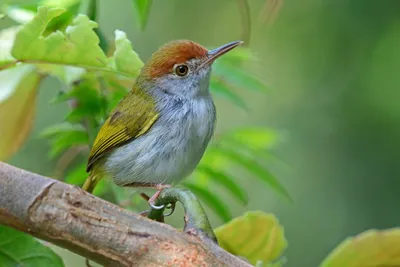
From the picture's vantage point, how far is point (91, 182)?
2.07 m

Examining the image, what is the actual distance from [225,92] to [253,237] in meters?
0.53

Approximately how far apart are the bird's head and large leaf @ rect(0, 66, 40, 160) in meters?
0.61

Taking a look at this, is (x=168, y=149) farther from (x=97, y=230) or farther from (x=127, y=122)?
(x=97, y=230)

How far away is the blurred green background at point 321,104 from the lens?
5230 millimetres

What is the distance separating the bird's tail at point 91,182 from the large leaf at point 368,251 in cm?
88

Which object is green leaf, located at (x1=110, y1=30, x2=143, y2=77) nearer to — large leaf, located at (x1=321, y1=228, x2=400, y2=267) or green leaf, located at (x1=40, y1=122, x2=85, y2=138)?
green leaf, located at (x1=40, y1=122, x2=85, y2=138)

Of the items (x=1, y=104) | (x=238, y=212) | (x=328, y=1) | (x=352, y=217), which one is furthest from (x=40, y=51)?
(x=328, y=1)

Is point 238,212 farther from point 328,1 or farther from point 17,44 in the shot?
point 17,44

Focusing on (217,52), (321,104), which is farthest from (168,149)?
(321,104)

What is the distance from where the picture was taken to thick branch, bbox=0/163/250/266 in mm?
1050

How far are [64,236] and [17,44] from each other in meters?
0.51

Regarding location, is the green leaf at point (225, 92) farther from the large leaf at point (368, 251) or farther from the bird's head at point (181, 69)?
the large leaf at point (368, 251)

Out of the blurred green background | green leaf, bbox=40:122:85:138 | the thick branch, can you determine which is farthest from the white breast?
the blurred green background

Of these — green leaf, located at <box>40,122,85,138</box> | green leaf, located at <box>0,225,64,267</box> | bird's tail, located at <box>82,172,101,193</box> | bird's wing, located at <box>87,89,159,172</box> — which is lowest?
bird's tail, located at <box>82,172,101,193</box>
